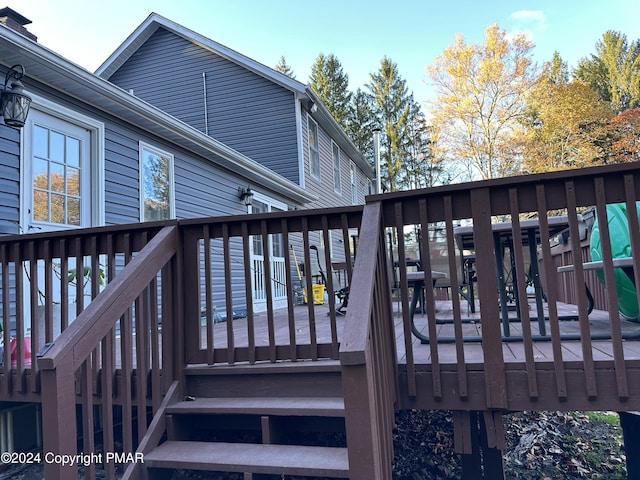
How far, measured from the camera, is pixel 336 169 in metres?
13.5

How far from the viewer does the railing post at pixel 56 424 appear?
1.64 metres

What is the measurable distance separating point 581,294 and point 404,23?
20.3 metres

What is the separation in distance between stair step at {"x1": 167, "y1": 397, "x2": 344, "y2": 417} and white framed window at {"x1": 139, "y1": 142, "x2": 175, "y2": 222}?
→ 11.8 feet

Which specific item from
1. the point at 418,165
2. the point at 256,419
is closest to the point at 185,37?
the point at 256,419

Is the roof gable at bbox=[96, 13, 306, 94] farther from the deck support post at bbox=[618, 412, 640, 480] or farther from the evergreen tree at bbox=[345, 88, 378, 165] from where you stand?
the evergreen tree at bbox=[345, 88, 378, 165]

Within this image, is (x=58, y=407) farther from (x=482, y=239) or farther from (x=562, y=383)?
(x=562, y=383)

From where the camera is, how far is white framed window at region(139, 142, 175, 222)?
219 inches

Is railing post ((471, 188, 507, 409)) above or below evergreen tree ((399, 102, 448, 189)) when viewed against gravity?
below

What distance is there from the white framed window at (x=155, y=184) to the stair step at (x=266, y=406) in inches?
142

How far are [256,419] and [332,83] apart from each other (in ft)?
81.1

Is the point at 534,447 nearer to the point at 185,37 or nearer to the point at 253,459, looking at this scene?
the point at 253,459

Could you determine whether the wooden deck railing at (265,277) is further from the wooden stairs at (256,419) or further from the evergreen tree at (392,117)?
the evergreen tree at (392,117)

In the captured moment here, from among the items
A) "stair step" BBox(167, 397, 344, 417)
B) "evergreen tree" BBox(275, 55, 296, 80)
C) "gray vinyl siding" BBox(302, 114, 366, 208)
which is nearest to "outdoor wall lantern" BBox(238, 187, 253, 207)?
"gray vinyl siding" BBox(302, 114, 366, 208)

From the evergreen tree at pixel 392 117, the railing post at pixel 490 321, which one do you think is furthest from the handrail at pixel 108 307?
the evergreen tree at pixel 392 117
